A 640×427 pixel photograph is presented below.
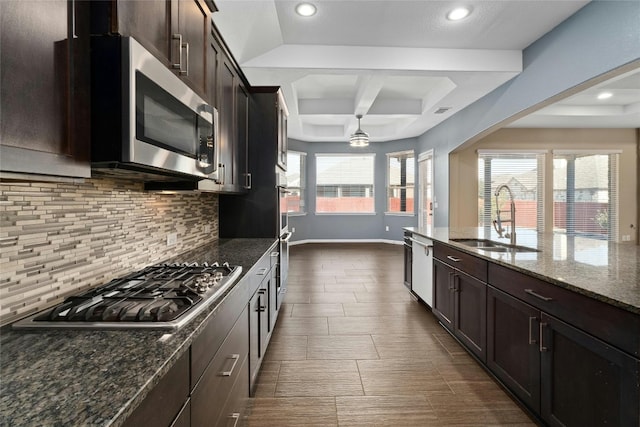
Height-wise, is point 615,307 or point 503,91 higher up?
point 503,91

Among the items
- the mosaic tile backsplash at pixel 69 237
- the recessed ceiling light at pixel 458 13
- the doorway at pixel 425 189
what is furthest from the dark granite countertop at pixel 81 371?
the doorway at pixel 425 189

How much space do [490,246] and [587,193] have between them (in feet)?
17.1

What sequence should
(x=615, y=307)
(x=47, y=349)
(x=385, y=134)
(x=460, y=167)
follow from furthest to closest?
(x=385, y=134)
(x=460, y=167)
(x=615, y=307)
(x=47, y=349)

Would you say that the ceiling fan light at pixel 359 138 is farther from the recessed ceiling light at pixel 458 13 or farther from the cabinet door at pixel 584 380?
the cabinet door at pixel 584 380

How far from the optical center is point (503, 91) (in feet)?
13.2

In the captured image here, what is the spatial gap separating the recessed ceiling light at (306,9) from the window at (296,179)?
16.7ft

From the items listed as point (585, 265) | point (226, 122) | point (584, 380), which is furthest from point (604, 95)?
point (226, 122)

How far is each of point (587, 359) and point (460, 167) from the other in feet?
16.8

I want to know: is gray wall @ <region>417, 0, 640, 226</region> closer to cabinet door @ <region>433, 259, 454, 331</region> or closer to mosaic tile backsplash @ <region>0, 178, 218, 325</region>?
cabinet door @ <region>433, 259, 454, 331</region>

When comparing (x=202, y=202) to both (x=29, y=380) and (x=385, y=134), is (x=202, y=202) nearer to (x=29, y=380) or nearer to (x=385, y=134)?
(x=29, y=380)

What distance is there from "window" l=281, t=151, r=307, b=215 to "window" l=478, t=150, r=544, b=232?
4.20 meters

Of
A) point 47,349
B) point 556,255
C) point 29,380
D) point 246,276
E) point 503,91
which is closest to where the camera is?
point 29,380

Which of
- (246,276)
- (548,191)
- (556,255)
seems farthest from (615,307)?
(548,191)

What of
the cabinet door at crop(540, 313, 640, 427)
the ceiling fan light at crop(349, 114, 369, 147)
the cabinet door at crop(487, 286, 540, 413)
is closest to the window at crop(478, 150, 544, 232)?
the ceiling fan light at crop(349, 114, 369, 147)
